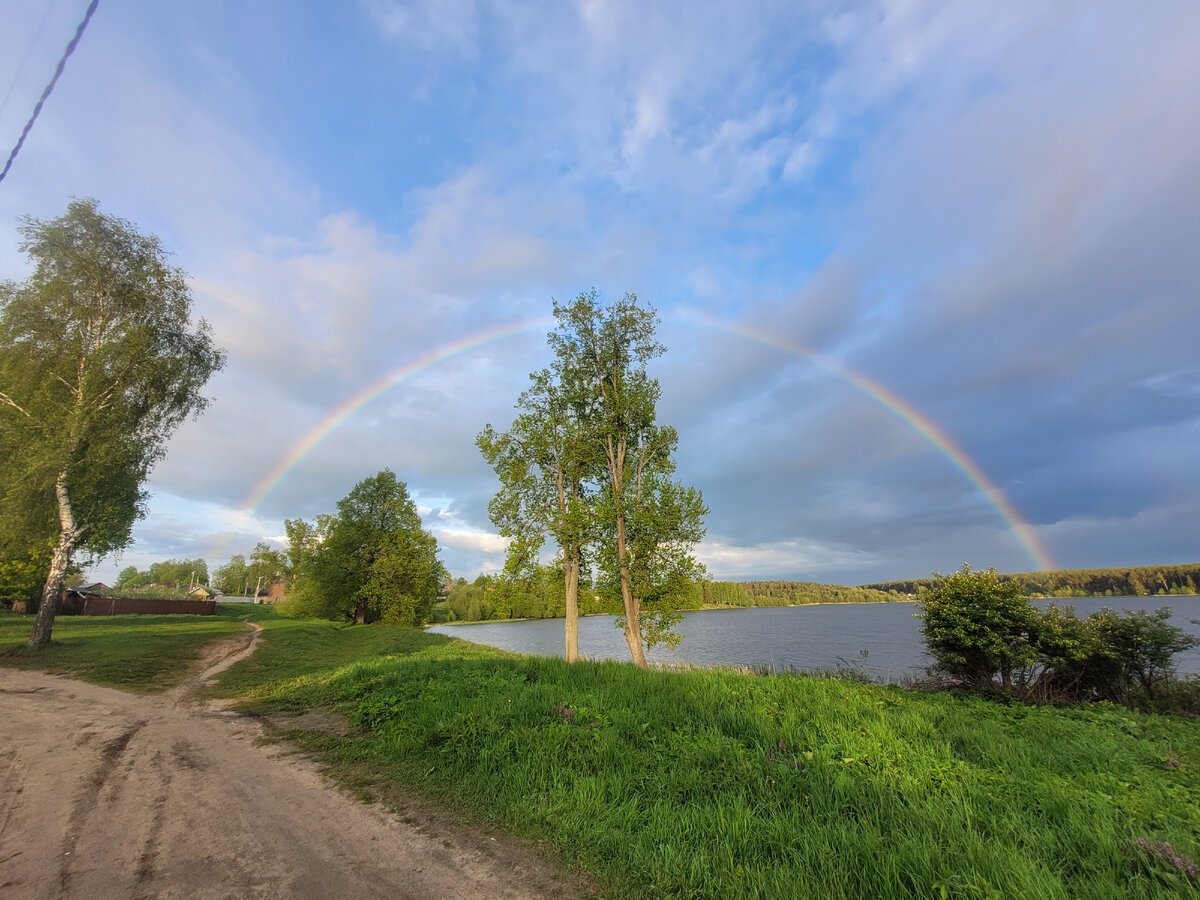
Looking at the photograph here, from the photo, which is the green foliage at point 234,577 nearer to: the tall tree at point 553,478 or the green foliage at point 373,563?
the green foliage at point 373,563

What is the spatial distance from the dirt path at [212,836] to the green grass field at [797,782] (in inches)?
26.2

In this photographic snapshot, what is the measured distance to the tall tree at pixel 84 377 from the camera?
57.0 ft

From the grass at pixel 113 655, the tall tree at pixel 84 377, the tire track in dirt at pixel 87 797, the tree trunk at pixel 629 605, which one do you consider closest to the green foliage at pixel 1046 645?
the tree trunk at pixel 629 605

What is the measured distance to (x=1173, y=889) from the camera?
3.36m

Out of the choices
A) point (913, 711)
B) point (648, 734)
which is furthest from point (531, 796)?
point (913, 711)

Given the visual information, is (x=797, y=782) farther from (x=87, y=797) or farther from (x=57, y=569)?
(x=57, y=569)

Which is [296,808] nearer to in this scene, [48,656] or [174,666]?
[174,666]

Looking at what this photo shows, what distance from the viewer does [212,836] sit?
4.71 meters

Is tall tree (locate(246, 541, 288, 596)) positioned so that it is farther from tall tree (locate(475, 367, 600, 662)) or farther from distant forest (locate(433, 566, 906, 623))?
tall tree (locate(475, 367, 600, 662))

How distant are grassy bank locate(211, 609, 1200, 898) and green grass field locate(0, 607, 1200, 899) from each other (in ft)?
0.08

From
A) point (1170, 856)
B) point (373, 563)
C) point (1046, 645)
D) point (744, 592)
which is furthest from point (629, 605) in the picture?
point (744, 592)

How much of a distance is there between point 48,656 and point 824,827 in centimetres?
2238

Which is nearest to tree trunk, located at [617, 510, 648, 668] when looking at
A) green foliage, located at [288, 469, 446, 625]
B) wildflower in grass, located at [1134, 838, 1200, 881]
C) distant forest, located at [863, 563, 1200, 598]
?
wildflower in grass, located at [1134, 838, 1200, 881]

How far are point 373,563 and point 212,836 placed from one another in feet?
163
